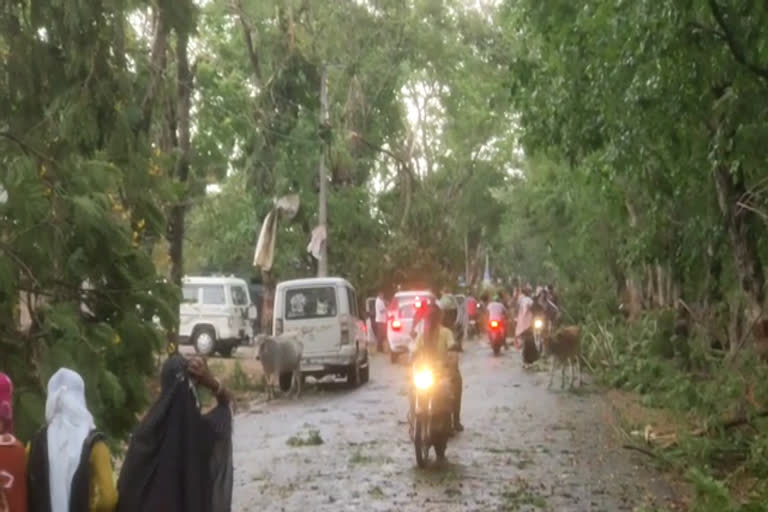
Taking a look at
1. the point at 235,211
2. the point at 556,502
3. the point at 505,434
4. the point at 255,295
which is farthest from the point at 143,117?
the point at 255,295

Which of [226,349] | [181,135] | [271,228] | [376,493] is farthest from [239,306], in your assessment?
[376,493]

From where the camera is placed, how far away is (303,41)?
2795cm

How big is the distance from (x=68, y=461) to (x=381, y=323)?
1398 inches

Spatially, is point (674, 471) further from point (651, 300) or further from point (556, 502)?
point (651, 300)

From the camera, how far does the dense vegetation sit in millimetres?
8352

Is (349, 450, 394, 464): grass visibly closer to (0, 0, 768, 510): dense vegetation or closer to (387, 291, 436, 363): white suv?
(0, 0, 768, 510): dense vegetation

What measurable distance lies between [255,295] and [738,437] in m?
44.6

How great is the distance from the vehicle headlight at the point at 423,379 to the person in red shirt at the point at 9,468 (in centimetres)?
916

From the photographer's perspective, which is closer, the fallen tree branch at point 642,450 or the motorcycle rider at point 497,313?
the fallen tree branch at point 642,450

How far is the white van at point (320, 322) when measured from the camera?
2703 centimetres

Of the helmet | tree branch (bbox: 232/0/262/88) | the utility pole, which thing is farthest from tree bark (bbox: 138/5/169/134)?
the utility pole

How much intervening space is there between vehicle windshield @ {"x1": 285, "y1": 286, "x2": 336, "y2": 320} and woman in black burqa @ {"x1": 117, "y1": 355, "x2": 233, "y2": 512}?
20.5 m

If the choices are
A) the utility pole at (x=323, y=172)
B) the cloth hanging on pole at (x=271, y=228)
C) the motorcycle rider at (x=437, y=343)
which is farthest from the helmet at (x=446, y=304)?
the cloth hanging on pole at (x=271, y=228)

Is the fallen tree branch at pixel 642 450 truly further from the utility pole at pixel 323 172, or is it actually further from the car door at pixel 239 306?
the car door at pixel 239 306
